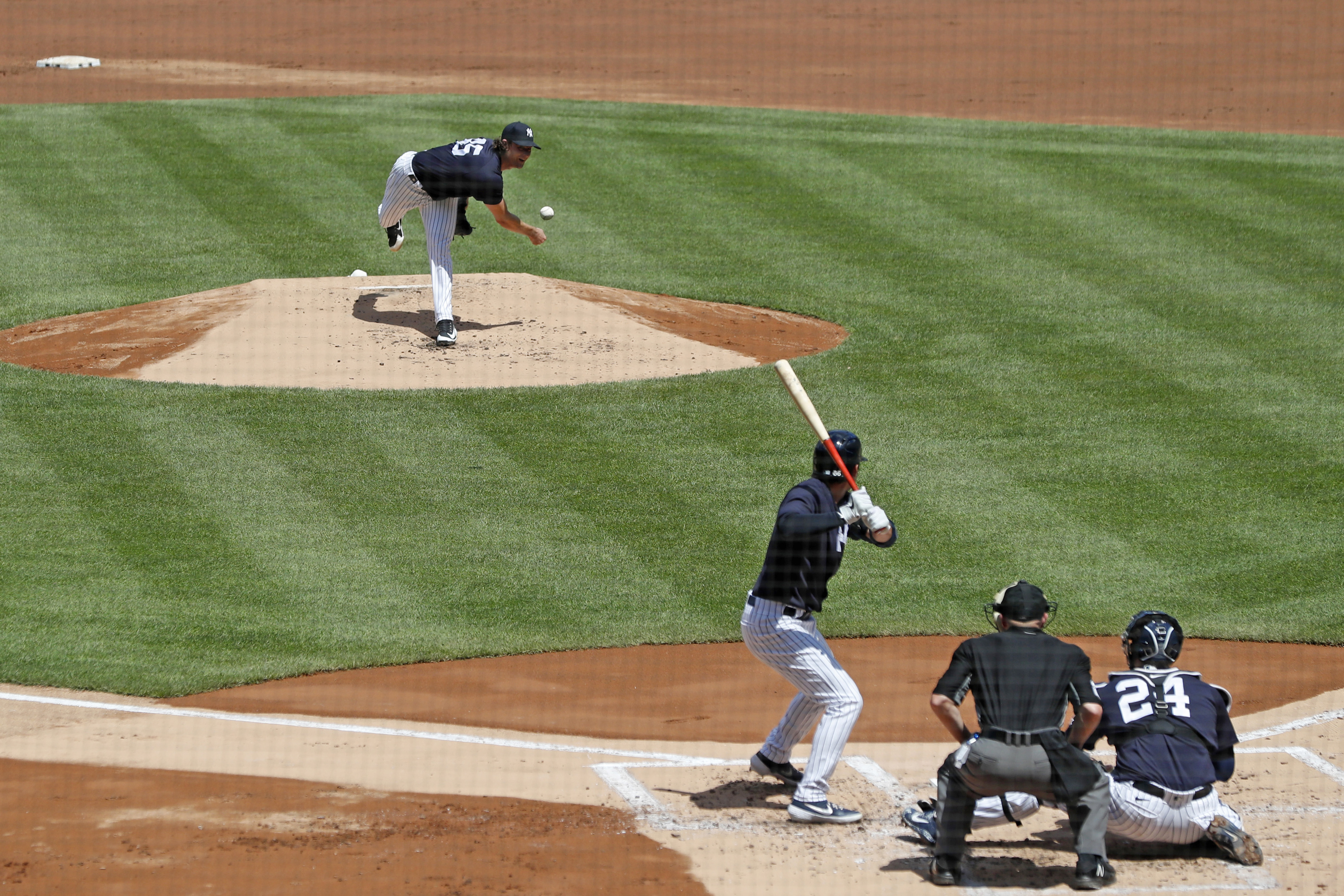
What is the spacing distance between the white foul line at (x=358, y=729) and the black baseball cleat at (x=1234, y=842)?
7.82 feet

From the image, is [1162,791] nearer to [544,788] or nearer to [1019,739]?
[1019,739]

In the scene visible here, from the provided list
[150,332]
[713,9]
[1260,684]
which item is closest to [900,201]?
[150,332]

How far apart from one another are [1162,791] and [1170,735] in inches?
→ 9.2

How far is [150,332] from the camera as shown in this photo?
634 inches

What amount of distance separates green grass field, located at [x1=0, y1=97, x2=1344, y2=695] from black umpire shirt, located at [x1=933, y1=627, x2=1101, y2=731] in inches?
144

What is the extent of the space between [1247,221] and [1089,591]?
10.0 meters

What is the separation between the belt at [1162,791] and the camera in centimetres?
696

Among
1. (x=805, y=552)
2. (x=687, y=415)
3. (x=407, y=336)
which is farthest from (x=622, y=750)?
(x=407, y=336)

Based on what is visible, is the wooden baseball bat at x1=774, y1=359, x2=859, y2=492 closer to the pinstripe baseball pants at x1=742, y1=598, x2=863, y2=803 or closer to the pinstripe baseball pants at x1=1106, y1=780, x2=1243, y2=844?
the pinstripe baseball pants at x1=742, y1=598, x2=863, y2=803

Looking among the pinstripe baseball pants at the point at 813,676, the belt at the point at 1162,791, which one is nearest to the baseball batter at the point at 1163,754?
the belt at the point at 1162,791

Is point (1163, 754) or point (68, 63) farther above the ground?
point (68, 63)

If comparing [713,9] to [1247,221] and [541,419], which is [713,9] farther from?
[541,419]

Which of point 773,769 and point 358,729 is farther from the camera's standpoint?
point 358,729

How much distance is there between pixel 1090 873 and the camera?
669 centimetres
